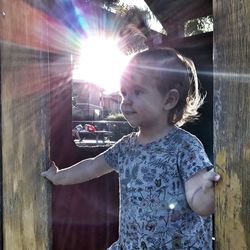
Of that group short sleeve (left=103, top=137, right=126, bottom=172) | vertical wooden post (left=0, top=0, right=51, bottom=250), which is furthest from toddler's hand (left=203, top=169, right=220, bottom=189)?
vertical wooden post (left=0, top=0, right=51, bottom=250)

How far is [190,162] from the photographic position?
1.67 meters

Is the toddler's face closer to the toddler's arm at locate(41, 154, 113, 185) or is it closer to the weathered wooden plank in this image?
the toddler's arm at locate(41, 154, 113, 185)

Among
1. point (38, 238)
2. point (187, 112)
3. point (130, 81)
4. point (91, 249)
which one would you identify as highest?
point (130, 81)

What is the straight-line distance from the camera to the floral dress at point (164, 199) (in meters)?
1.73

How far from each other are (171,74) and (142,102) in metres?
0.17

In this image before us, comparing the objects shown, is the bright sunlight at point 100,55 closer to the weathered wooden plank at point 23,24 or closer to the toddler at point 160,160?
the weathered wooden plank at point 23,24

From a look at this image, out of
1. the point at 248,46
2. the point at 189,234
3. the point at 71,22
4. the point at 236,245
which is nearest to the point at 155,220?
the point at 189,234

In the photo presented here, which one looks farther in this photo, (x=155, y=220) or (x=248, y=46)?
(x=155, y=220)

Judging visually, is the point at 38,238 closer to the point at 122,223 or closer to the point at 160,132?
the point at 122,223

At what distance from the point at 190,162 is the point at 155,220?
27cm

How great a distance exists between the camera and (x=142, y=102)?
1.82 meters

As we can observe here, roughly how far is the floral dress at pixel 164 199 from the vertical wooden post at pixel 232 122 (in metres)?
0.27

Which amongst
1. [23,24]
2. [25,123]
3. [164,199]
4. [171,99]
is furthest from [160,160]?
[23,24]

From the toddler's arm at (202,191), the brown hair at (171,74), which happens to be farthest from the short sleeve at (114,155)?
the toddler's arm at (202,191)
